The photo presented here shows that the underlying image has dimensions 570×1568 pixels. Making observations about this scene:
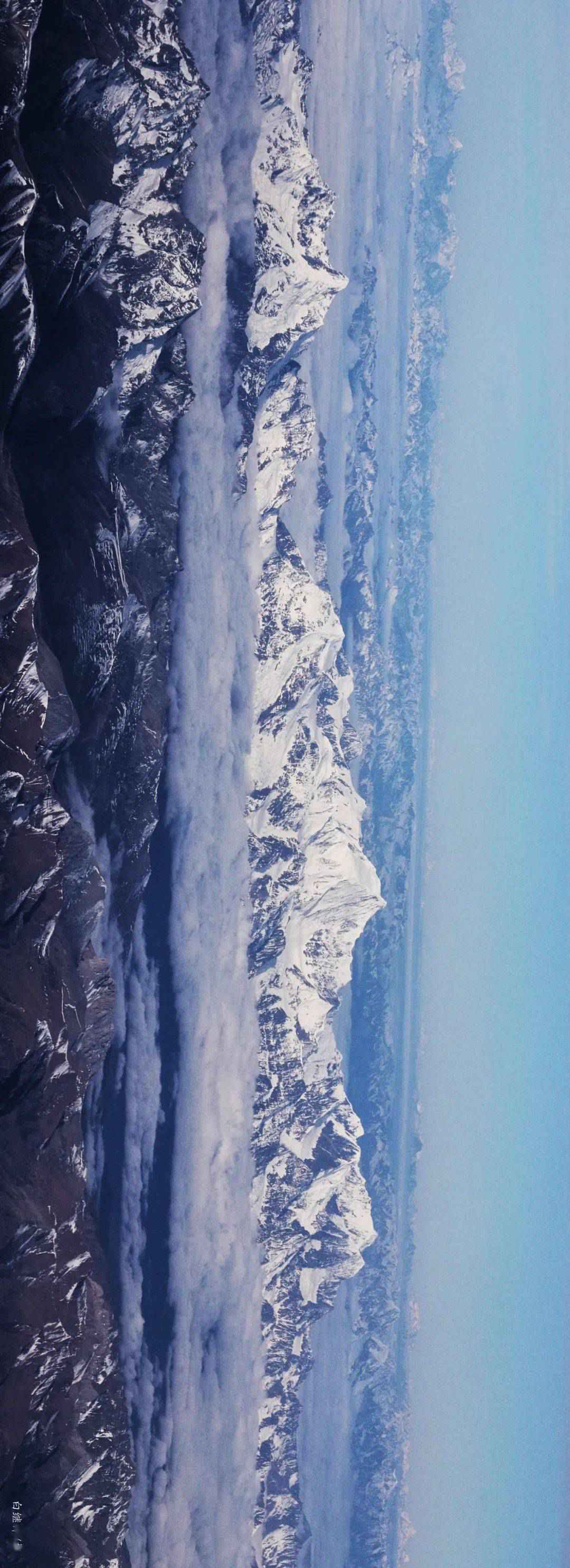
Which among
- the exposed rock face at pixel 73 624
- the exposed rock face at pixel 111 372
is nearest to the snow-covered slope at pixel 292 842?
the exposed rock face at pixel 111 372

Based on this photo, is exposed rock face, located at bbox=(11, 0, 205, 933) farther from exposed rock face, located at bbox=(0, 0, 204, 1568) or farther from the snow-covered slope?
the snow-covered slope

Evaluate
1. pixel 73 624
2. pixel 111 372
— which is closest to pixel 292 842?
pixel 73 624

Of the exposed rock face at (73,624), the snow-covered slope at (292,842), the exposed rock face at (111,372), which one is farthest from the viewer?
the snow-covered slope at (292,842)

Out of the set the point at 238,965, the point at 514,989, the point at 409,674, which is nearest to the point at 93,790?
the point at 238,965

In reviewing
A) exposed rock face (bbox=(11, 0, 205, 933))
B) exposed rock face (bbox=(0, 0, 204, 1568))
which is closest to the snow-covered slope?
exposed rock face (bbox=(11, 0, 205, 933))

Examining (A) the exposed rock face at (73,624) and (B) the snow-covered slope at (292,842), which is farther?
(B) the snow-covered slope at (292,842)

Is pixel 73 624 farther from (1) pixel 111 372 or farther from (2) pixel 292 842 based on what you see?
(2) pixel 292 842

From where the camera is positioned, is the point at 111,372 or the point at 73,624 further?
the point at 111,372

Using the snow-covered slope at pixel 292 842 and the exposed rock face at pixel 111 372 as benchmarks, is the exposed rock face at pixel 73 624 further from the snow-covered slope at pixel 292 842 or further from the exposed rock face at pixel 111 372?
the snow-covered slope at pixel 292 842
